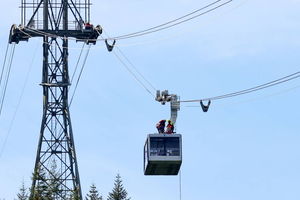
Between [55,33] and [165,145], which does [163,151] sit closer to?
[165,145]

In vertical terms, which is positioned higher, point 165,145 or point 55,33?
point 55,33

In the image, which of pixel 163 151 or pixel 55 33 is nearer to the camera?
pixel 163 151

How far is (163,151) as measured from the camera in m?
86.8

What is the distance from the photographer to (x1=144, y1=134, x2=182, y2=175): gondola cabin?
86.8 meters

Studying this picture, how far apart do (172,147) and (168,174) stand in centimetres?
170

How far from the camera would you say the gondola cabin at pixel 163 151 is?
8681cm

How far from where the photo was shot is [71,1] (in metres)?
112

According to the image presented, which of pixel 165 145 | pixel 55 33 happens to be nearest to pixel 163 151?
pixel 165 145

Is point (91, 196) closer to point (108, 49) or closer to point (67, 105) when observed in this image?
point (67, 105)

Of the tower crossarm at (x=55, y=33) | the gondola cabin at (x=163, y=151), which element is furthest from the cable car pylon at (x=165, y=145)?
the tower crossarm at (x=55, y=33)

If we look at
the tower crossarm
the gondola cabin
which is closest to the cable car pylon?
the gondola cabin

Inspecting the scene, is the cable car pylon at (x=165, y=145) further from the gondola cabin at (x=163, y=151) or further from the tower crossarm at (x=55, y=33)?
the tower crossarm at (x=55, y=33)

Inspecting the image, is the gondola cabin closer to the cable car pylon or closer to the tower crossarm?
the cable car pylon

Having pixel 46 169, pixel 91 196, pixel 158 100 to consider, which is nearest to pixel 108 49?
pixel 158 100
